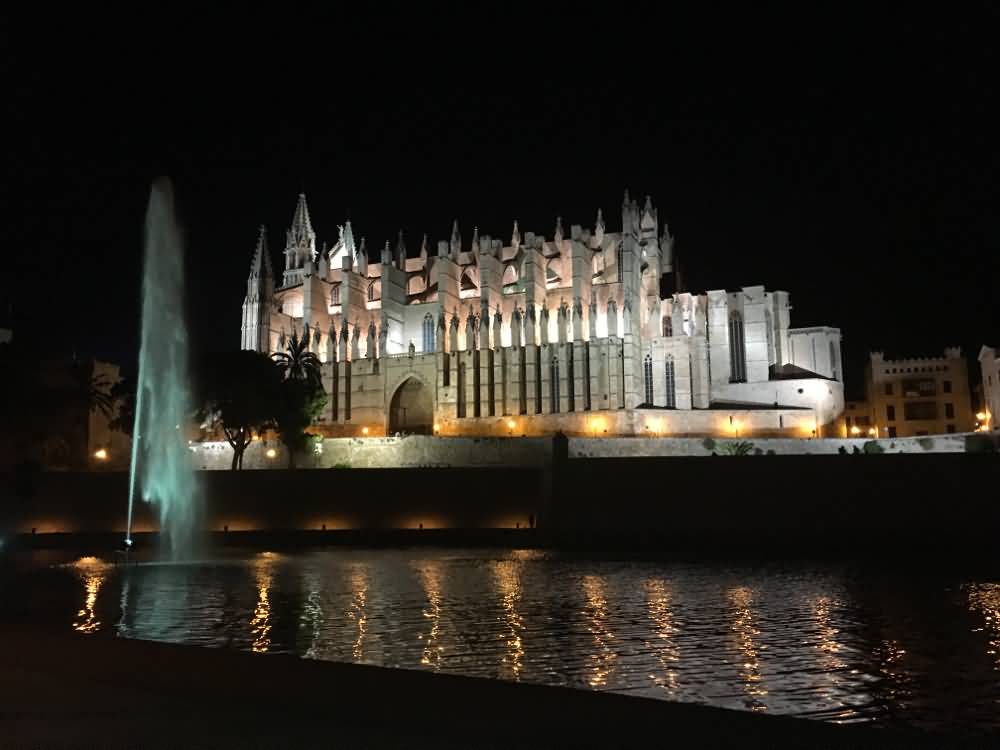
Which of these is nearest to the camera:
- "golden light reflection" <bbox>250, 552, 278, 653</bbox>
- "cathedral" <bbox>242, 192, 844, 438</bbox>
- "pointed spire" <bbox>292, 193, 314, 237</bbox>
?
"golden light reflection" <bbox>250, 552, 278, 653</bbox>

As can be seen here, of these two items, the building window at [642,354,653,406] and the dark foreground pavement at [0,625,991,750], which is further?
the building window at [642,354,653,406]

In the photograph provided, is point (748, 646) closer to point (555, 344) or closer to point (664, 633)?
point (664, 633)

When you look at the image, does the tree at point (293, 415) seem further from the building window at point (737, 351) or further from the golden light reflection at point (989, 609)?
the golden light reflection at point (989, 609)

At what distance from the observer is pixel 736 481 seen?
3031cm

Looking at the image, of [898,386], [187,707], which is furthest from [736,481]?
[898,386]

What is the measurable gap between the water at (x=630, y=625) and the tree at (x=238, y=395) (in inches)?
803

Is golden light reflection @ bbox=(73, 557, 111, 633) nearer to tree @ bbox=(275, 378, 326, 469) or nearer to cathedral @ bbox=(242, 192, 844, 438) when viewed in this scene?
tree @ bbox=(275, 378, 326, 469)

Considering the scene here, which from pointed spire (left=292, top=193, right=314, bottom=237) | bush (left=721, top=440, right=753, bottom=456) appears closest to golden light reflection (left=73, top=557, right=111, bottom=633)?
bush (left=721, top=440, right=753, bottom=456)

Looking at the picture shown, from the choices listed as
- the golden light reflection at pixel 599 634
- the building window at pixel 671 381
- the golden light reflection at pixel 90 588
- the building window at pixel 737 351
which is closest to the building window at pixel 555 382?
the building window at pixel 671 381

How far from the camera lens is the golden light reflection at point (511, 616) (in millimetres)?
8844

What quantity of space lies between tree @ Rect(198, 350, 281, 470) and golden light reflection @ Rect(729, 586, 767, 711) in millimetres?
29460

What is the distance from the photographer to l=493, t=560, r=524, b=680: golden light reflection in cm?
884

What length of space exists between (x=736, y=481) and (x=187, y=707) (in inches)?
1050

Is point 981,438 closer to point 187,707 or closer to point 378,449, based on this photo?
point 378,449
